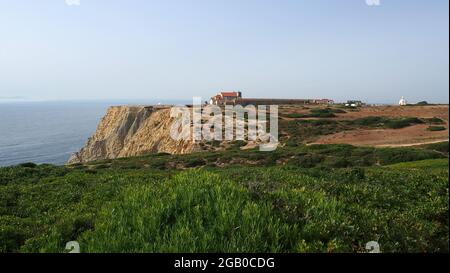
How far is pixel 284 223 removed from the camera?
20.9 ft

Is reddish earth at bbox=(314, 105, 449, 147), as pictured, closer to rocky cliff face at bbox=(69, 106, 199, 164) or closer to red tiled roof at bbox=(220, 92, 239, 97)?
rocky cliff face at bbox=(69, 106, 199, 164)

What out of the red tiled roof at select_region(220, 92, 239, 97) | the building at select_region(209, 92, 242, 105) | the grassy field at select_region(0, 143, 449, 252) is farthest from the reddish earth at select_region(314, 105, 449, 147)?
the red tiled roof at select_region(220, 92, 239, 97)

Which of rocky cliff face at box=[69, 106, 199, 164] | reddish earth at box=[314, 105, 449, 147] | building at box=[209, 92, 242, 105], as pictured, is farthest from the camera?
building at box=[209, 92, 242, 105]

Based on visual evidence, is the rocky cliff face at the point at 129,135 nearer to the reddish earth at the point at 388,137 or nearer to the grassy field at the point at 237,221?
the reddish earth at the point at 388,137

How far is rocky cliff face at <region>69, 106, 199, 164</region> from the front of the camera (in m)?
73.5

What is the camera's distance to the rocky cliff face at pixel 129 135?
241 ft

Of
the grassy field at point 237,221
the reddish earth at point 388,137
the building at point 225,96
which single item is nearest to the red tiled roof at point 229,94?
the building at point 225,96

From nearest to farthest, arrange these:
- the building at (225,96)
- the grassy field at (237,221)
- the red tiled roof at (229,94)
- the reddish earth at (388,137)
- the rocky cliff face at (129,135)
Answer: the grassy field at (237,221), the reddish earth at (388,137), the rocky cliff face at (129,135), the building at (225,96), the red tiled roof at (229,94)

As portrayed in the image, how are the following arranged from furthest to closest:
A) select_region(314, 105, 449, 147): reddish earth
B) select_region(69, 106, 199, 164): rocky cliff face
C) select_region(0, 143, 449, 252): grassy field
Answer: select_region(69, 106, 199, 164): rocky cliff face
select_region(314, 105, 449, 147): reddish earth
select_region(0, 143, 449, 252): grassy field

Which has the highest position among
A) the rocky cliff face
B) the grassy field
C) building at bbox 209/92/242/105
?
building at bbox 209/92/242/105

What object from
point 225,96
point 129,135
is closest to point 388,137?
point 129,135

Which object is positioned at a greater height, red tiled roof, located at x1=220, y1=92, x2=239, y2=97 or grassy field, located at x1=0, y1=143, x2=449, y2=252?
red tiled roof, located at x1=220, y1=92, x2=239, y2=97

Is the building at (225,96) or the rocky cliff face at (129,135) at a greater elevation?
the building at (225,96)

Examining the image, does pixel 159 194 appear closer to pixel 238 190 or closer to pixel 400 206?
pixel 238 190
